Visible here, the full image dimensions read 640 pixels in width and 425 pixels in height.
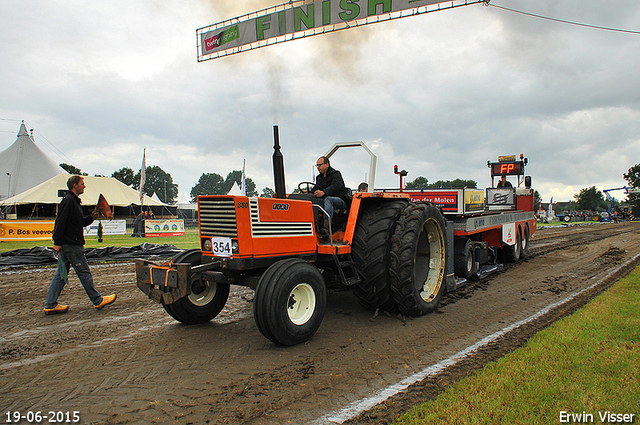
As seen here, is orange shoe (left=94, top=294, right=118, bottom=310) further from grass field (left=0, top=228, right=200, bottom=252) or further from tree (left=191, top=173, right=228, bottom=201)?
tree (left=191, top=173, right=228, bottom=201)

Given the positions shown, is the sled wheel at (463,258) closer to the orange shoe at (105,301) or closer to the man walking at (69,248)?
the orange shoe at (105,301)

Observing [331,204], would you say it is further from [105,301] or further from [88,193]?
[88,193]

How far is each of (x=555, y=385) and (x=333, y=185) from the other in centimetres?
320

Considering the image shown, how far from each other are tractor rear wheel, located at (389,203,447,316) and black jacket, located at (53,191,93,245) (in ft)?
14.1

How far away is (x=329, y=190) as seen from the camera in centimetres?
520

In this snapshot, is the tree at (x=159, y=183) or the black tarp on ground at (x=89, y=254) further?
the tree at (x=159, y=183)

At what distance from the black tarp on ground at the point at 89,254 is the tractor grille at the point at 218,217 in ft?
25.5

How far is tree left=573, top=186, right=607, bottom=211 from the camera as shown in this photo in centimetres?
7701

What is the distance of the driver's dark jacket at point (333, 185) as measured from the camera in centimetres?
525

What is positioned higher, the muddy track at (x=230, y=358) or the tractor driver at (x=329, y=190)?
the tractor driver at (x=329, y=190)

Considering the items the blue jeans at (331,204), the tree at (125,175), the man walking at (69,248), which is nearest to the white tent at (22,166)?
the man walking at (69,248)

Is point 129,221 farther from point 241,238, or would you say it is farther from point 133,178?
point 133,178

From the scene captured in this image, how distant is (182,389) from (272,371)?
75cm

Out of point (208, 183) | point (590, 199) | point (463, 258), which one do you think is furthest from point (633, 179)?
point (208, 183)
